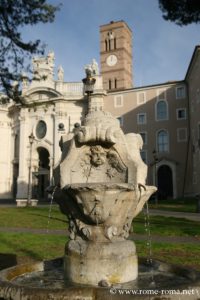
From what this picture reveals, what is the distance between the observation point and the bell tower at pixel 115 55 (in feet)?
205

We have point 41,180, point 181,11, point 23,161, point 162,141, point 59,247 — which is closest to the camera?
point 59,247

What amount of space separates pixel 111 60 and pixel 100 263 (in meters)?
62.3

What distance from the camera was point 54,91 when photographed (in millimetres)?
46344

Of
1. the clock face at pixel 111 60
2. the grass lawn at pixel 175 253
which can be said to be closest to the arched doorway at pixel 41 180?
the clock face at pixel 111 60

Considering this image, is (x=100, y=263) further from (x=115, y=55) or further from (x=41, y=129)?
(x=115, y=55)

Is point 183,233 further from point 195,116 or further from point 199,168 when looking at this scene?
point 195,116

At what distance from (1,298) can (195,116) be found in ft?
116

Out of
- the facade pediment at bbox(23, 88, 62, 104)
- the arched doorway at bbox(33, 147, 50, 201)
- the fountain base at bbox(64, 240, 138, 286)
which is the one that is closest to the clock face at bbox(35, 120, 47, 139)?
the arched doorway at bbox(33, 147, 50, 201)

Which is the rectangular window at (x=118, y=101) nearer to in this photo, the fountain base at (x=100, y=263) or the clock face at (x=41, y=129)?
the clock face at (x=41, y=129)

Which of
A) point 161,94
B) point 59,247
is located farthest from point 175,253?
point 161,94

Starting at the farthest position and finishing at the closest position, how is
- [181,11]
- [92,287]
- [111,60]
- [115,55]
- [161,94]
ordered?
[111,60]
[115,55]
[161,94]
[181,11]
[92,287]

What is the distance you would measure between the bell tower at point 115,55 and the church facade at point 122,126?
15812 millimetres

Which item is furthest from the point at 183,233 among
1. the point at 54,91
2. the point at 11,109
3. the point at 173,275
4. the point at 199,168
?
the point at 11,109

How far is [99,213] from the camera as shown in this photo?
178 inches
